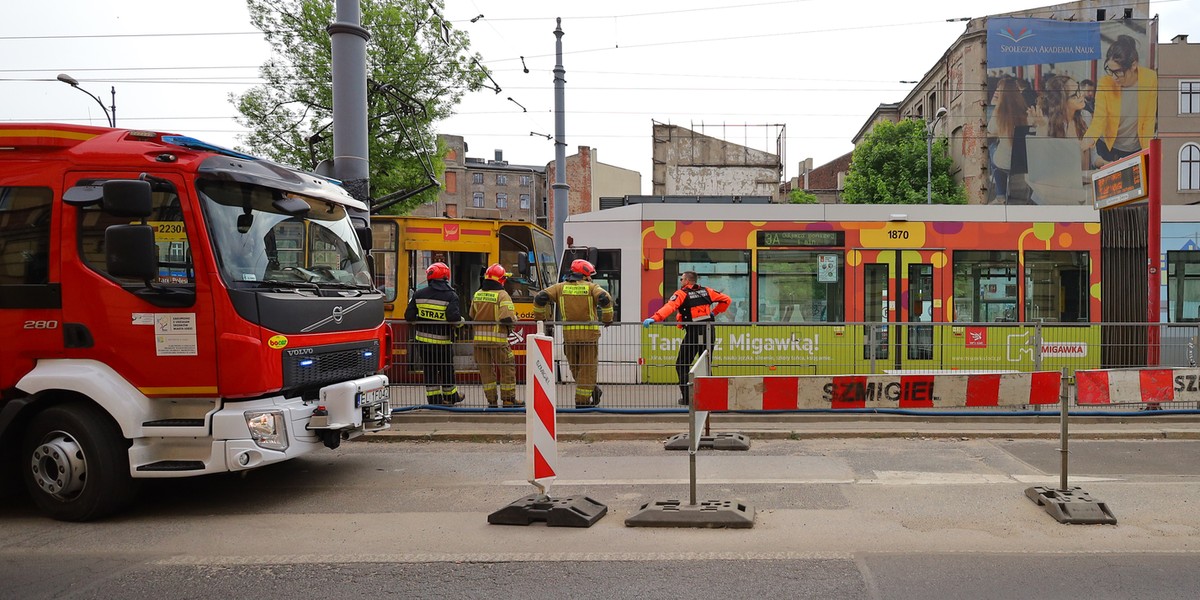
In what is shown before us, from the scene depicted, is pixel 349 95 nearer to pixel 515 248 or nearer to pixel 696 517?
pixel 515 248

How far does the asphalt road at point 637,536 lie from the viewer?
4.08m

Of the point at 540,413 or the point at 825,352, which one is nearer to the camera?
the point at 540,413

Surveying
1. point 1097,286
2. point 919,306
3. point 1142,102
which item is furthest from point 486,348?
point 1142,102

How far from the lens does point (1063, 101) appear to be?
Result: 41188mm

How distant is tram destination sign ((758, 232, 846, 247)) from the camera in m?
11.4

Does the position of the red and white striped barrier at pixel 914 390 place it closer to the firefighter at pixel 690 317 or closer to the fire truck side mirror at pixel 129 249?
the firefighter at pixel 690 317

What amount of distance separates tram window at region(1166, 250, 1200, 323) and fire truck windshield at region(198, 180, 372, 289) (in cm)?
1188

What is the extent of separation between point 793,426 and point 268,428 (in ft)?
18.7

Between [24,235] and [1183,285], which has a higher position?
[24,235]

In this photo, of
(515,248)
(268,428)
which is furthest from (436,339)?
(515,248)

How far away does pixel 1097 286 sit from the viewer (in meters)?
11.5

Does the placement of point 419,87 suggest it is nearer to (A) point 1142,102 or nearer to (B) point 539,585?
(B) point 539,585

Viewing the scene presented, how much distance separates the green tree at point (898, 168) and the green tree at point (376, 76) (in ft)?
88.3

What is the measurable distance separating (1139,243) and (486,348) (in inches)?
394
